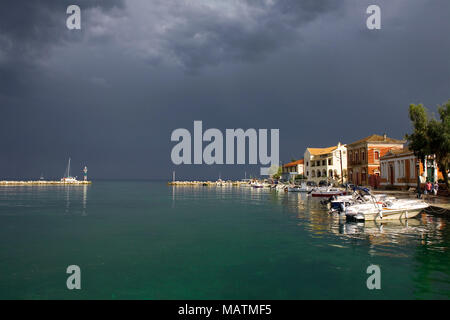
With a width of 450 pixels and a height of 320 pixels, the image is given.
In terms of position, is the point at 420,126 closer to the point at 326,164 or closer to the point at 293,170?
the point at 326,164

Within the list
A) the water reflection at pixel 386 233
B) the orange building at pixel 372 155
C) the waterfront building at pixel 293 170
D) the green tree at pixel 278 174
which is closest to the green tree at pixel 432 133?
the water reflection at pixel 386 233

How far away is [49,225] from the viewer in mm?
27188

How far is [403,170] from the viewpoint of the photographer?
51.3 meters

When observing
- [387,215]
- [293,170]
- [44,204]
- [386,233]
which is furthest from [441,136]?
[293,170]

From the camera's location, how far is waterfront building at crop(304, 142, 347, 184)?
91938 mm

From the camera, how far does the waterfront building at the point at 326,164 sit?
9194cm

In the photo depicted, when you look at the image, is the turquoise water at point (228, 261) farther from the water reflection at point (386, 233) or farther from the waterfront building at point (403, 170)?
the waterfront building at point (403, 170)

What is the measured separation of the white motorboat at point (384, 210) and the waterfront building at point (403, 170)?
65.2ft

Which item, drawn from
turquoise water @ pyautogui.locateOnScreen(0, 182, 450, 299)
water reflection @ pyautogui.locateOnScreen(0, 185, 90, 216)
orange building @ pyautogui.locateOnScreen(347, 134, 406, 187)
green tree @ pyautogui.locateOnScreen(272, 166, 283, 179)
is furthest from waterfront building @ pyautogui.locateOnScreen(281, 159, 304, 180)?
turquoise water @ pyautogui.locateOnScreen(0, 182, 450, 299)

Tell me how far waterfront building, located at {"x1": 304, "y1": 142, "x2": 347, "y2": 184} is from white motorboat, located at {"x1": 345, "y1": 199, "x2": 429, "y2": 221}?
198 feet

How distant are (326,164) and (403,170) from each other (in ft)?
145

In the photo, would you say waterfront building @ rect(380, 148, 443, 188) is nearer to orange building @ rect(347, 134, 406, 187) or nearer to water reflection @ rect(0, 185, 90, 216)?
orange building @ rect(347, 134, 406, 187)
